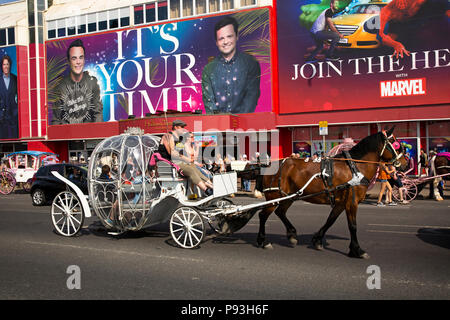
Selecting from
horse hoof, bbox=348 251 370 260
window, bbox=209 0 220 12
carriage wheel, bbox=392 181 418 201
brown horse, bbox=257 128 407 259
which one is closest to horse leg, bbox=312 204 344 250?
brown horse, bbox=257 128 407 259

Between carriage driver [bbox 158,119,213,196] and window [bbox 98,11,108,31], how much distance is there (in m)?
27.7

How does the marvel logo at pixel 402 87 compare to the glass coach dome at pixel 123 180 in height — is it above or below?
above

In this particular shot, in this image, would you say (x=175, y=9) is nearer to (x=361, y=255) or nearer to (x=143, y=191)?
(x=143, y=191)

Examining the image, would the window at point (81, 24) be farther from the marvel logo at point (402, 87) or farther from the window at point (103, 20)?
the marvel logo at point (402, 87)

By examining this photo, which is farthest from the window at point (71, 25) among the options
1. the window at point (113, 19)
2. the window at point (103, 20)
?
the window at point (113, 19)

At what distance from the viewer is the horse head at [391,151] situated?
7312 mm

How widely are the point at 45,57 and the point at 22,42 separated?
2820mm

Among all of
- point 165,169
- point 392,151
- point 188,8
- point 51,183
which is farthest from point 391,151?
point 188,8

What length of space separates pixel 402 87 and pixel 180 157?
63.7ft

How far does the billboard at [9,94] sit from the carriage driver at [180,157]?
1289 inches

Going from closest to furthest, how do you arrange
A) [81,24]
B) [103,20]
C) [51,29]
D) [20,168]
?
[20,168]
[103,20]
[81,24]
[51,29]

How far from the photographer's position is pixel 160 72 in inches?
1193

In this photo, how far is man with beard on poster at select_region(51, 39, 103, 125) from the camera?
109 feet
